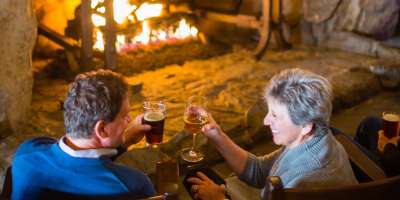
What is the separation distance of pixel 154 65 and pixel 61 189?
309 cm

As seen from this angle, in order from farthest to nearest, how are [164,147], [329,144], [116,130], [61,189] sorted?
[164,147], [329,144], [116,130], [61,189]

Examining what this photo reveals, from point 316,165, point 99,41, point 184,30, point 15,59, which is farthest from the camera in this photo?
point 184,30

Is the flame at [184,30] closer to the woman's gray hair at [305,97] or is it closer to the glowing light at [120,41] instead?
the glowing light at [120,41]

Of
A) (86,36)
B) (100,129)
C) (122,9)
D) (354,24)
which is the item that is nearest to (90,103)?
(100,129)

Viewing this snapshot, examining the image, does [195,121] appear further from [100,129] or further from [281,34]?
[281,34]

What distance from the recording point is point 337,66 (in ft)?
15.1

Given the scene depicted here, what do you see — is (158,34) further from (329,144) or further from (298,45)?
(329,144)

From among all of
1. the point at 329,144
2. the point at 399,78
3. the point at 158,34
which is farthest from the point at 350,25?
→ the point at 329,144

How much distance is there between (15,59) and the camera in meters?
3.13

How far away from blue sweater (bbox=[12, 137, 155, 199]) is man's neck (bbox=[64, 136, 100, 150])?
0.04 m

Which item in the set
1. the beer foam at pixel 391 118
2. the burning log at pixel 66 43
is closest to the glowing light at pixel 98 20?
the burning log at pixel 66 43

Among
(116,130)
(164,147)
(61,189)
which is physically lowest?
(164,147)

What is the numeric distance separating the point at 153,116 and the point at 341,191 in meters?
0.93

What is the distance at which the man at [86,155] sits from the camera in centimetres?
159
